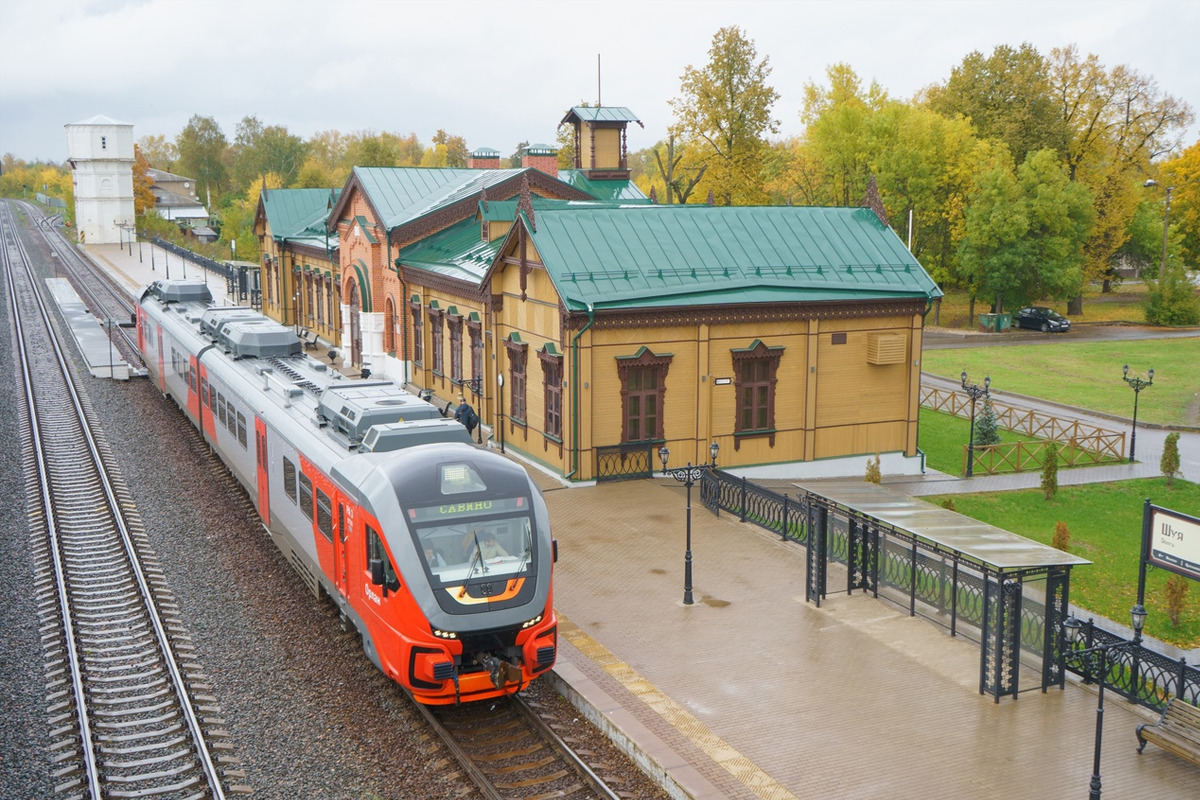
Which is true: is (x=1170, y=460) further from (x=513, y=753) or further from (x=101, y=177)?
(x=101, y=177)

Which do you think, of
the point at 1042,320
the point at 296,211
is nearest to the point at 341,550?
the point at 296,211

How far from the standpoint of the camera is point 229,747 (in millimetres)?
13344

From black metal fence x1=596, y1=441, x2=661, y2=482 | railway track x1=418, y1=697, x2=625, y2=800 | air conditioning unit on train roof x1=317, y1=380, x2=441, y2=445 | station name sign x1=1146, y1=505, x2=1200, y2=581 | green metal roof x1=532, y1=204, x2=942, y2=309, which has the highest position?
green metal roof x1=532, y1=204, x2=942, y2=309

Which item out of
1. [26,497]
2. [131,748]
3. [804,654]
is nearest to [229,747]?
A: [131,748]

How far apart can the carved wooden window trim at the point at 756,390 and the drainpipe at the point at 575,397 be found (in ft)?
13.0

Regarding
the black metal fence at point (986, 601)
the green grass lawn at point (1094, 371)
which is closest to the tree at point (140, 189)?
the green grass lawn at point (1094, 371)

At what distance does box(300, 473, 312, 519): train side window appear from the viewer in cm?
1706

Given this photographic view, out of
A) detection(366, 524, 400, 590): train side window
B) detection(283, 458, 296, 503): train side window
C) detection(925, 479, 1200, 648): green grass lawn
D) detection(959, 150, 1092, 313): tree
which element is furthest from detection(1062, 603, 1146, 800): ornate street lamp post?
detection(959, 150, 1092, 313): tree

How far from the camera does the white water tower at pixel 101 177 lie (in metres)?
115

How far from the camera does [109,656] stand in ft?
53.6

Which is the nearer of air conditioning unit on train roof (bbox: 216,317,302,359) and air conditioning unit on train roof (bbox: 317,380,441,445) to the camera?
air conditioning unit on train roof (bbox: 317,380,441,445)

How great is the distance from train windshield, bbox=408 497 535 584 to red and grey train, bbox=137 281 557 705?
14mm

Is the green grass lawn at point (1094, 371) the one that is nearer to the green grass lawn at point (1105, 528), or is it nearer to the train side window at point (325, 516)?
the green grass lawn at point (1105, 528)

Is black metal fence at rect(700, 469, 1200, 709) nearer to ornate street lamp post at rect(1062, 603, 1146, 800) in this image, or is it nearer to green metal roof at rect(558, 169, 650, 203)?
ornate street lamp post at rect(1062, 603, 1146, 800)
